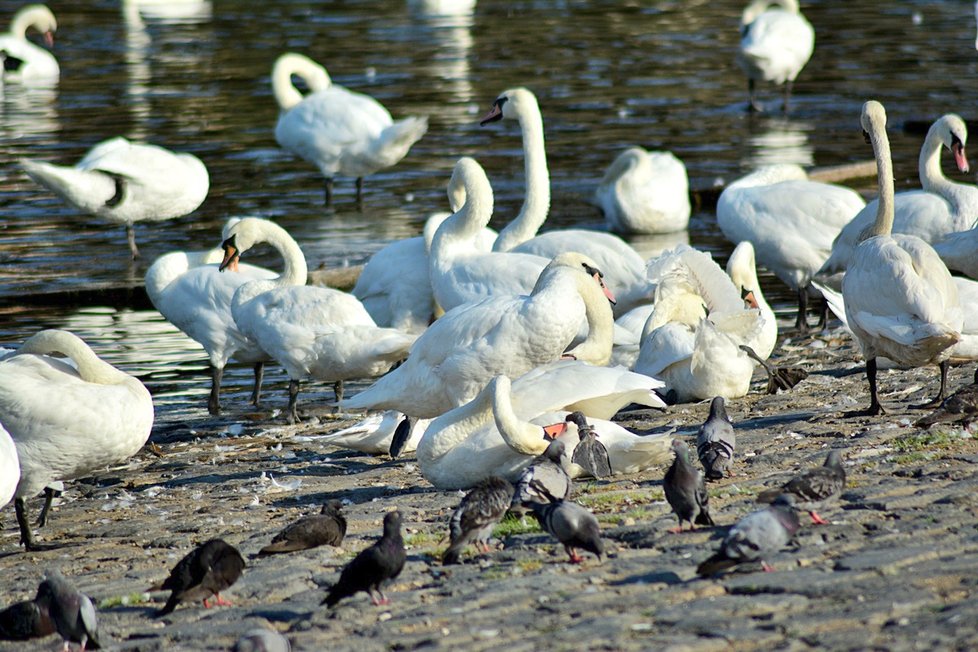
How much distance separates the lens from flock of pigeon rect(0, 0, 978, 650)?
5422mm

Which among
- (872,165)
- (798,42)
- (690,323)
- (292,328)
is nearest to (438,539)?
(292,328)

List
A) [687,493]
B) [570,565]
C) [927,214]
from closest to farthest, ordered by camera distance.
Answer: [570,565] → [687,493] → [927,214]

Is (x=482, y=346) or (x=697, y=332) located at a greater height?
(x=482, y=346)

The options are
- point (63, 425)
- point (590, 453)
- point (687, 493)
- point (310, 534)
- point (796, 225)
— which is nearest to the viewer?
point (687, 493)

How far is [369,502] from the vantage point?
22.2 ft

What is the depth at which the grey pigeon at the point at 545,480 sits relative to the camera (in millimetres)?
5879

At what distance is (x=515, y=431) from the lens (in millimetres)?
6410

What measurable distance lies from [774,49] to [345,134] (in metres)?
7.75

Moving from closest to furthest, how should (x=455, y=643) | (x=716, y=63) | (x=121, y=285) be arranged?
(x=455, y=643)
(x=121, y=285)
(x=716, y=63)

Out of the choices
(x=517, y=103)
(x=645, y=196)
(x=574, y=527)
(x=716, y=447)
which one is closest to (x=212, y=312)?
(x=517, y=103)

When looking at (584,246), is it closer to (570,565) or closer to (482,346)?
(482,346)

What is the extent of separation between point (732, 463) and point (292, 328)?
3.16 metres

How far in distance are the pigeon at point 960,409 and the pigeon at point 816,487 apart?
1201 mm

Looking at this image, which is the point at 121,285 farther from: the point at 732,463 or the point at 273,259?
the point at 732,463
